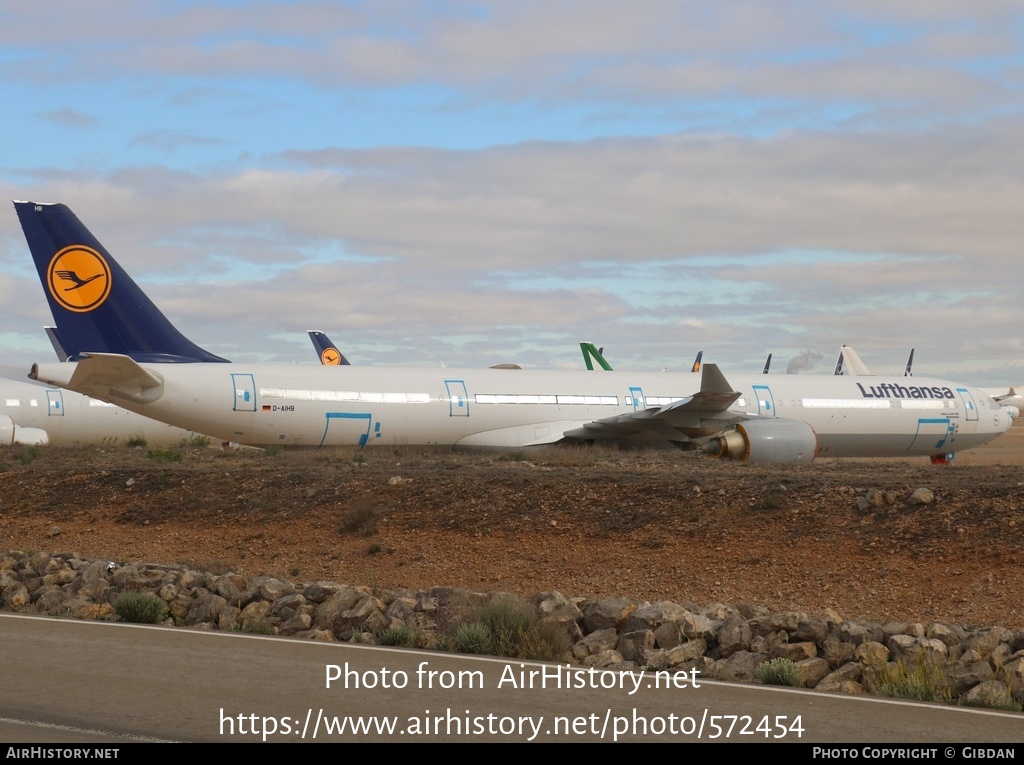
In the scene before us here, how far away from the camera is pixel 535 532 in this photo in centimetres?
1823

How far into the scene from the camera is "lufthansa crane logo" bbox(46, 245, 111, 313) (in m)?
29.7

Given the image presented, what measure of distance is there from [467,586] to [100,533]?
8.46m

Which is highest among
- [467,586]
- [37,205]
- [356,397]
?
[37,205]

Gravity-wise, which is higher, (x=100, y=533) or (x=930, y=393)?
(x=930, y=393)

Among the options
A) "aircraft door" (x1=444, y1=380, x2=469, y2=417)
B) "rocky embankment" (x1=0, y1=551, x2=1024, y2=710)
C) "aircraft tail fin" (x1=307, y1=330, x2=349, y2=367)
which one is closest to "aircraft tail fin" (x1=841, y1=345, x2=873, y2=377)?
"aircraft tail fin" (x1=307, y1=330, x2=349, y2=367)

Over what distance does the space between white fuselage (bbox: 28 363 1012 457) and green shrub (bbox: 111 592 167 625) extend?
16.4 meters

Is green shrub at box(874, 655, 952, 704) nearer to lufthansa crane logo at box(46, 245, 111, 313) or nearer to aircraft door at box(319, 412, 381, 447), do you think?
aircraft door at box(319, 412, 381, 447)

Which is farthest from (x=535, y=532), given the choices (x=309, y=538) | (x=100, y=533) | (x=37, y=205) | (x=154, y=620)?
(x=37, y=205)

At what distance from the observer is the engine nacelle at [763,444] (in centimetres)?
2850

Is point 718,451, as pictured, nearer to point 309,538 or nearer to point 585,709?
point 309,538

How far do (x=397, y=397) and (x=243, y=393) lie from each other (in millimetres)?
4050

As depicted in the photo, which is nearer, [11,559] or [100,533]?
[11,559]

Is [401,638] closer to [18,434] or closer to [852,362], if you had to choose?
[18,434]

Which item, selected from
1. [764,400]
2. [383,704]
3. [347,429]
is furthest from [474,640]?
[764,400]
